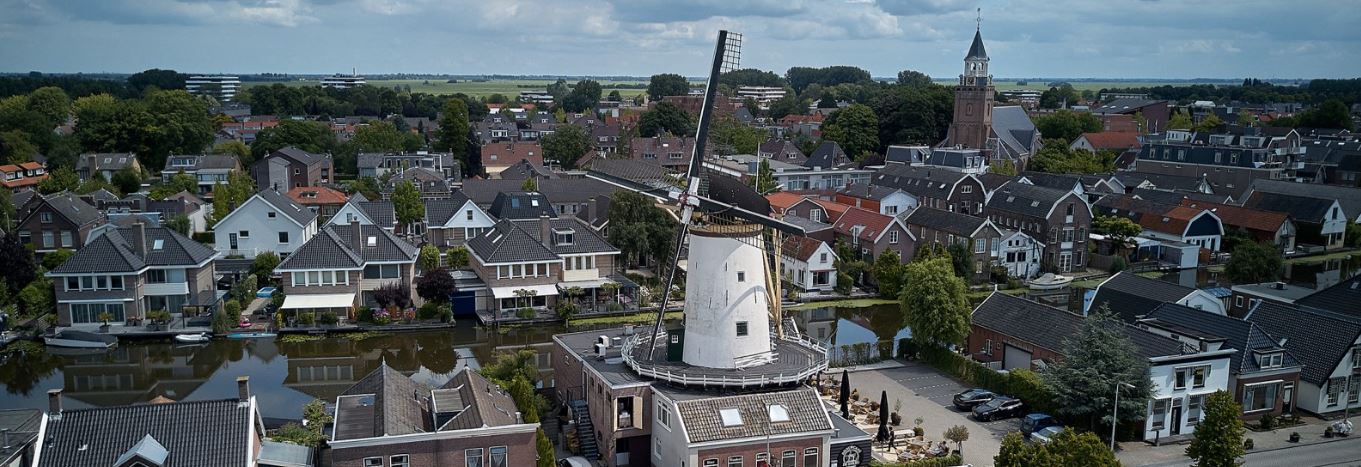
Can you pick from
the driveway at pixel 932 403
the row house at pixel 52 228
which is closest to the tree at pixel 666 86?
the row house at pixel 52 228

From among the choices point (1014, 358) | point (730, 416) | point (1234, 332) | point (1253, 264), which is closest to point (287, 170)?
point (1014, 358)

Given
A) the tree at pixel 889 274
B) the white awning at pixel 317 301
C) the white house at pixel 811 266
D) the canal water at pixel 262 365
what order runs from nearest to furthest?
the canal water at pixel 262 365 → the white awning at pixel 317 301 → the tree at pixel 889 274 → the white house at pixel 811 266

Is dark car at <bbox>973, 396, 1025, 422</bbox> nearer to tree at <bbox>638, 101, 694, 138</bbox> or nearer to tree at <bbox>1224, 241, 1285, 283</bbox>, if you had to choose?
tree at <bbox>1224, 241, 1285, 283</bbox>

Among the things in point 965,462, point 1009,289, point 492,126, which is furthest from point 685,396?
point 492,126

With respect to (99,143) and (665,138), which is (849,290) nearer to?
(665,138)

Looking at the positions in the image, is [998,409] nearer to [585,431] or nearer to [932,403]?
[932,403]

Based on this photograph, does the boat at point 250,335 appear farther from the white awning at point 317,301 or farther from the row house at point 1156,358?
the row house at point 1156,358
